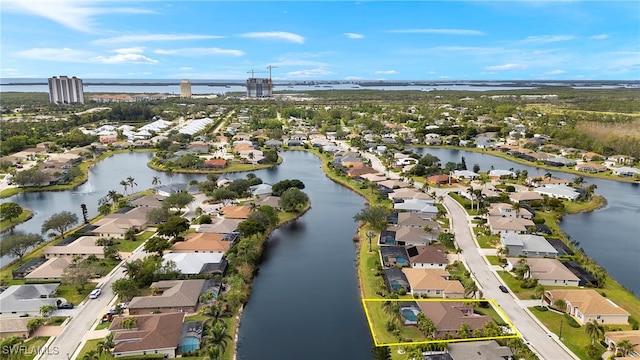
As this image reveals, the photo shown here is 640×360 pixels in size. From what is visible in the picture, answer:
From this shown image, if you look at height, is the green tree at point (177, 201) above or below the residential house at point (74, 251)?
above

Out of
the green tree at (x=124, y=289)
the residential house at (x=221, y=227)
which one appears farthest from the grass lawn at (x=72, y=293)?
the residential house at (x=221, y=227)

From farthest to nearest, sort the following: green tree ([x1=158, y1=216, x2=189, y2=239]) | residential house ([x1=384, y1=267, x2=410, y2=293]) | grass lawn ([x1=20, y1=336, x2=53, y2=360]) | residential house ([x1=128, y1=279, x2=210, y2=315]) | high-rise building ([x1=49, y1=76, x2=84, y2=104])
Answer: high-rise building ([x1=49, y1=76, x2=84, y2=104])
green tree ([x1=158, y1=216, x2=189, y2=239])
residential house ([x1=384, y1=267, x2=410, y2=293])
residential house ([x1=128, y1=279, x2=210, y2=315])
grass lawn ([x1=20, y1=336, x2=53, y2=360])

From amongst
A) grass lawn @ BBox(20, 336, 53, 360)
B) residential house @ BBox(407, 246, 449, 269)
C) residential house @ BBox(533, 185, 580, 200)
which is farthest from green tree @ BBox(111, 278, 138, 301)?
residential house @ BBox(533, 185, 580, 200)

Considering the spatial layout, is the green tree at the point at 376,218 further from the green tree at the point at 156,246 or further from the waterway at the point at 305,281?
the green tree at the point at 156,246

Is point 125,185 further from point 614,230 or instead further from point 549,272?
point 614,230

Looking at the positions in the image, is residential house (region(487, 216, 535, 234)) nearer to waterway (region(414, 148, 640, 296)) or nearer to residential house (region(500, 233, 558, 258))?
residential house (region(500, 233, 558, 258))
